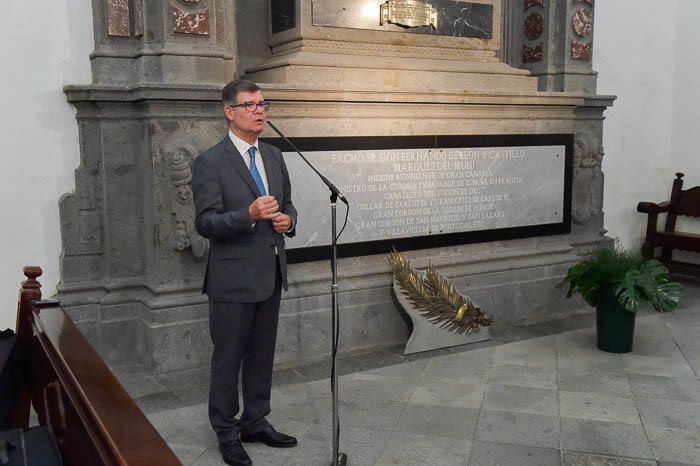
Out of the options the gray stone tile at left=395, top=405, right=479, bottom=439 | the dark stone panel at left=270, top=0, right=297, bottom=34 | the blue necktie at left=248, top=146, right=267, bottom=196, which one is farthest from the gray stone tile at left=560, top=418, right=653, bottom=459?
the dark stone panel at left=270, top=0, right=297, bottom=34

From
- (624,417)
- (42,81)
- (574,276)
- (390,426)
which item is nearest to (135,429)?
(390,426)

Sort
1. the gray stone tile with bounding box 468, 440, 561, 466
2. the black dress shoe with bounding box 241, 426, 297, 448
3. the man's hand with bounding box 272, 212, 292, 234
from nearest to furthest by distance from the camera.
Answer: the man's hand with bounding box 272, 212, 292, 234 → the gray stone tile with bounding box 468, 440, 561, 466 → the black dress shoe with bounding box 241, 426, 297, 448

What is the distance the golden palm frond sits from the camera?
4.77 meters

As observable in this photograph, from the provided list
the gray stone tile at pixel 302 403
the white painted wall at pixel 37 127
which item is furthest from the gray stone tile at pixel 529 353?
the white painted wall at pixel 37 127

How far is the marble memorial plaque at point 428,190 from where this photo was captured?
468 cm

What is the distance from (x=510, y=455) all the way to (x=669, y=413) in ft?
3.47

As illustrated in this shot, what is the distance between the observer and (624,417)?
12.1ft

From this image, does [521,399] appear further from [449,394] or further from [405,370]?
[405,370]

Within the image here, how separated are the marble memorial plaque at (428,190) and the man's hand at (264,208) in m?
1.74

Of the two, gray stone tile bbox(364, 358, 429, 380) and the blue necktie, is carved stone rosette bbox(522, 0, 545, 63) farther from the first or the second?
the blue necktie

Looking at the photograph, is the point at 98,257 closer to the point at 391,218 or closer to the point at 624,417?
the point at 391,218

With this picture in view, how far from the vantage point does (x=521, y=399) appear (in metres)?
3.94

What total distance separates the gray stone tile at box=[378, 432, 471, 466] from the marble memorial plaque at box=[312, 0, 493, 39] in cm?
279

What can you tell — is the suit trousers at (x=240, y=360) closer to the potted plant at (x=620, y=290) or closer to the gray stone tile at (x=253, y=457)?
the gray stone tile at (x=253, y=457)
